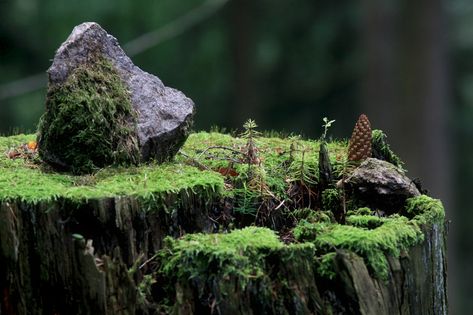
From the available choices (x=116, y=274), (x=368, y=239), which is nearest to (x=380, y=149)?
(x=368, y=239)

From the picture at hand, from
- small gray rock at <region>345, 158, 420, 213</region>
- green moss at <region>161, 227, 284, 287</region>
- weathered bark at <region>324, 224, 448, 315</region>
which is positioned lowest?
weathered bark at <region>324, 224, 448, 315</region>

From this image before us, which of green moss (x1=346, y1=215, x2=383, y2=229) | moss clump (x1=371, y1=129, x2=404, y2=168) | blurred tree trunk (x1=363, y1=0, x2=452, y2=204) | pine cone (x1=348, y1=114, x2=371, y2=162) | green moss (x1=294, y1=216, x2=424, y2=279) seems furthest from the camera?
blurred tree trunk (x1=363, y1=0, x2=452, y2=204)

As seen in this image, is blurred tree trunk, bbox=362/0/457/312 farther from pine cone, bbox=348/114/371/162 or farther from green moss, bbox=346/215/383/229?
green moss, bbox=346/215/383/229

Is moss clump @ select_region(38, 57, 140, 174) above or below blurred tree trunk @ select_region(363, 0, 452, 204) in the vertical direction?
below

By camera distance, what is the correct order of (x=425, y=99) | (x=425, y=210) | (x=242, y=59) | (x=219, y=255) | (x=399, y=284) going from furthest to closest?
(x=242, y=59), (x=425, y=99), (x=425, y=210), (x=399, y=284), (x=219, y=255)

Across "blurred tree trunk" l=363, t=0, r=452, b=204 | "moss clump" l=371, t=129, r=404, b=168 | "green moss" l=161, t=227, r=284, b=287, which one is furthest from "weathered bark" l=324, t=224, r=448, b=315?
"blurred tree trunk" l=363, t=0, r=452, b=204

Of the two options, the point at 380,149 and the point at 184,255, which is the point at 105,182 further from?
the point at 380,149

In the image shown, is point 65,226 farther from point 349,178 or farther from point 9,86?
point 9,86
